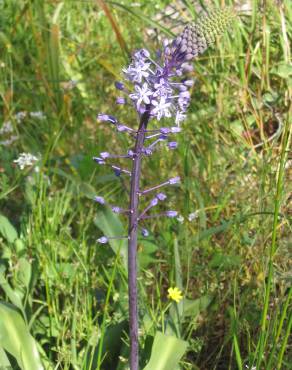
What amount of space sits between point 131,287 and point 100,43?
2.78m

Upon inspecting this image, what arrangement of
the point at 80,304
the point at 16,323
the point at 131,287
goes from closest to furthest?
the point at 131,287 → the point at 16,323 → the point at 80,304

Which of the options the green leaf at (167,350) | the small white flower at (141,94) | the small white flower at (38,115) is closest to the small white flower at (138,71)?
the small white flower at (141,94)

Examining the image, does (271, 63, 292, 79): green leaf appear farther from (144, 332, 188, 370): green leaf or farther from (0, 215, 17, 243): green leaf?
(144, 332, 188, 370): green leaf

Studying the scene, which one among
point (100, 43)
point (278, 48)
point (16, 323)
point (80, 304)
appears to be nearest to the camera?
point (16, 323)

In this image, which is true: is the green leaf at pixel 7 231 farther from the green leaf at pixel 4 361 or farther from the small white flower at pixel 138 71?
the small white flower at pixel 138 71

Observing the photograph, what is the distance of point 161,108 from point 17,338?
100cm

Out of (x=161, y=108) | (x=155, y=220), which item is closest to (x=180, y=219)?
(x=155, y=220)

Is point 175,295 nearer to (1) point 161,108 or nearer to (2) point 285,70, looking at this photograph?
(1) point 161,108

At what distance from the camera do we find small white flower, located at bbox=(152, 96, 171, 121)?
1.79 meters

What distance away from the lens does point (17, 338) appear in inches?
92.0

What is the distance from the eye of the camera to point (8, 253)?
9.18 feet

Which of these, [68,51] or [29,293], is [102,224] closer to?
[29,293]

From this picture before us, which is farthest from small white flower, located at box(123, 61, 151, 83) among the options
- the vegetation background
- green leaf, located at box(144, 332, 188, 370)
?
green leaf, located at box(144, 332, 188, 370)

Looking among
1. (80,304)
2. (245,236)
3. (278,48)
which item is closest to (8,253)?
(80,304)
